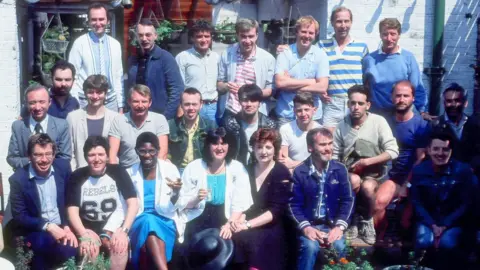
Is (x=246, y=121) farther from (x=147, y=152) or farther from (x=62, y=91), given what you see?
(x=62, y=91)

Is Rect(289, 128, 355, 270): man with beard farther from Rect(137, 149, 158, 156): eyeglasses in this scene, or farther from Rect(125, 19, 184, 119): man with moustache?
Rect(125, 19, 184, 119): man with moustache

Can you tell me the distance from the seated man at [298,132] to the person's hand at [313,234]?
637mm

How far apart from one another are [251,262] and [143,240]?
76 centimetres

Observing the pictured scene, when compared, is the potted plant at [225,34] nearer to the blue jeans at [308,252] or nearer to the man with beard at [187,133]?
the man with beard at [187,133]

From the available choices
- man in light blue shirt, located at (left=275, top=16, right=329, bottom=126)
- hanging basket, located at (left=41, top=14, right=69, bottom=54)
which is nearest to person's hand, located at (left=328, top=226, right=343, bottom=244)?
man in light blue shirt, located at (left=275, top=16, right=329, bottom=126)

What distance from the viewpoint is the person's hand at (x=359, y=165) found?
22.6 ft

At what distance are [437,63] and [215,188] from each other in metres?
2.46

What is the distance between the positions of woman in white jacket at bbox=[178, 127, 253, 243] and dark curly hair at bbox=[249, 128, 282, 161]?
0.19m

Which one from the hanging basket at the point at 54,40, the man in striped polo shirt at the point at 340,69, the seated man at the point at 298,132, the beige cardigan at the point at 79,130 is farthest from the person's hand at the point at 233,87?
the hanging basket at the point at 54,40

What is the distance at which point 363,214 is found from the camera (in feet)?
22.6

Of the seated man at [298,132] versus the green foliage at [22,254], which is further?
the seated man at [298,132]

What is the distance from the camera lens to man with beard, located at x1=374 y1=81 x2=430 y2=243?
693 cm

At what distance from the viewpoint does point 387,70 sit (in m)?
7.21

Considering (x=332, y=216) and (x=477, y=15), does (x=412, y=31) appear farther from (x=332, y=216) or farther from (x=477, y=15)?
(x=332, y=216)
